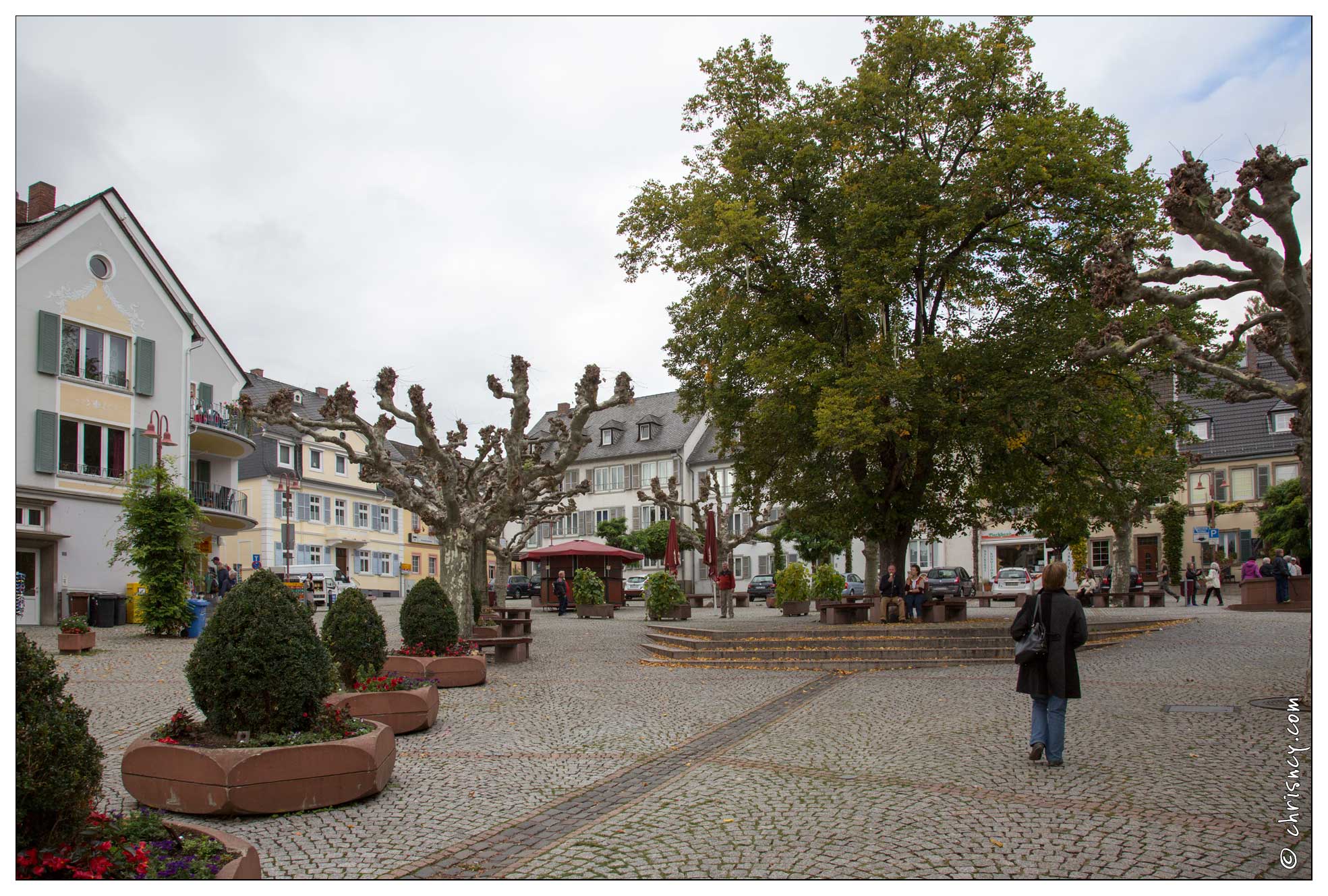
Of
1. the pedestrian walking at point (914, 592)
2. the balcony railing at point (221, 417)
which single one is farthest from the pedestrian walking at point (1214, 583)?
the balcony railing at point (221, 417)

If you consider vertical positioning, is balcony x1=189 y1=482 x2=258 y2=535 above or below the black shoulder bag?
above

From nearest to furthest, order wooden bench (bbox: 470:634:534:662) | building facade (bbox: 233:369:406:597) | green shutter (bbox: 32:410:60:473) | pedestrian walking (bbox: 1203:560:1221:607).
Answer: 1. wooden bench (bbox: 470:634:534:662)
2. green shutter (bbox: 32:410:60:473)
3. pedestrian walking (bbox: 1203:560:1221:607)
4. building facade (bbox: 233:369:406:597)

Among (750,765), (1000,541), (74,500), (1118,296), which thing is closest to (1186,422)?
(1118,296)

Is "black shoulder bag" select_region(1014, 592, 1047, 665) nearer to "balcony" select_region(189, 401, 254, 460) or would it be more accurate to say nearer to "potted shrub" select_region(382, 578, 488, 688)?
"potted shrub" select_region(382, 578, 488, 688)

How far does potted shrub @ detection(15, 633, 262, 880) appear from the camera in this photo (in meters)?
4.30

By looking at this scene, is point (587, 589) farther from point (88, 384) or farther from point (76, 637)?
point (76, 637)

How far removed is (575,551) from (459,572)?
776 inches

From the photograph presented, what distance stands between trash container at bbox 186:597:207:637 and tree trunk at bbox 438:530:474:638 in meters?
6.74

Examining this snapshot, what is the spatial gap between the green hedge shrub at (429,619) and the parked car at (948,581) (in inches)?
1173

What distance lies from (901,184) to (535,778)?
14376 millimetres

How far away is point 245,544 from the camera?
5391 centimetres

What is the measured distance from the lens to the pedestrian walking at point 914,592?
21.8 metres

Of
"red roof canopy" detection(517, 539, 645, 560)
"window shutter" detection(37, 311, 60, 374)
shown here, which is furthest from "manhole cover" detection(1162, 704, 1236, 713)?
"red roof canopy" detection(517, 539, 645, 560)

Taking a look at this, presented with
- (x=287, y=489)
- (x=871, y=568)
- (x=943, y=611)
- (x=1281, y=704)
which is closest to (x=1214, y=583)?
(x=871, y=568)
